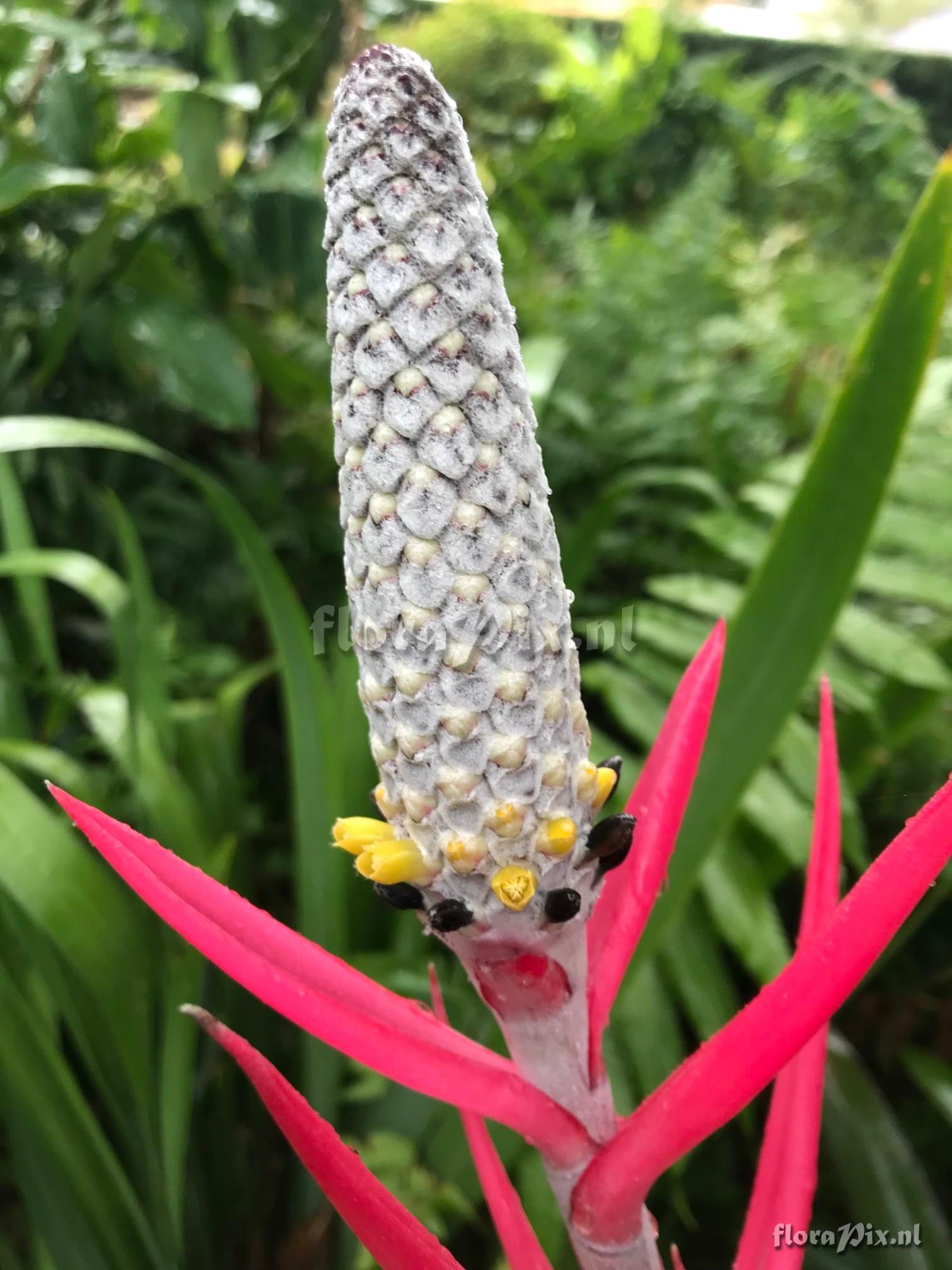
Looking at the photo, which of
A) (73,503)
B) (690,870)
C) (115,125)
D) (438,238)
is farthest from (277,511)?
(438,238)

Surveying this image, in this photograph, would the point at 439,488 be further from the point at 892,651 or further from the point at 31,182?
the point at 31,182

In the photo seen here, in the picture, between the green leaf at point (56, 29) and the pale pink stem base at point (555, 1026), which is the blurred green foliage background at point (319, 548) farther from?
the pale pink stem base at point (555, 1026)

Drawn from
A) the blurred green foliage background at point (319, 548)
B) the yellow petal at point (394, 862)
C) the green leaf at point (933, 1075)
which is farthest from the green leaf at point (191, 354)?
the green leaf at point (933, 1075)

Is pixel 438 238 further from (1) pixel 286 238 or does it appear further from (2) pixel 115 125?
(2) pixel 115 125

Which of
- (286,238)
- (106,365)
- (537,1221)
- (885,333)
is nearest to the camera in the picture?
(885,333)

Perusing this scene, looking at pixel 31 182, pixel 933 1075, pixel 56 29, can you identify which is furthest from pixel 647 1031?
pixel 56 29

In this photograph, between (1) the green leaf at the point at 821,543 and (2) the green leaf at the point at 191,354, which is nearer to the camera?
(1) the green leaf at the point at 821,543

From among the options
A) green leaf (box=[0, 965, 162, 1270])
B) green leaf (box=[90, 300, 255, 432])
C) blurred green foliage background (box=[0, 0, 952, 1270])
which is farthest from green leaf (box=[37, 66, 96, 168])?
green leaf (box=[0, 965, 162, 1270])
